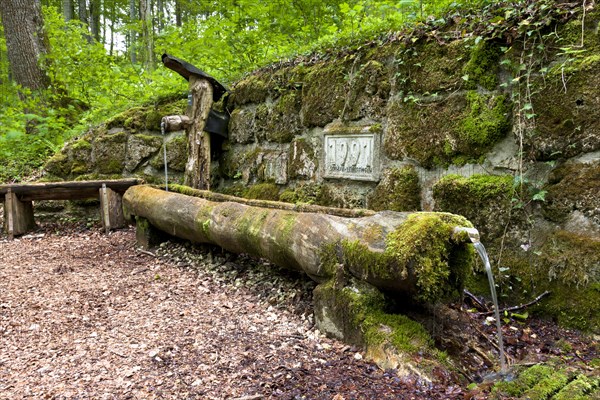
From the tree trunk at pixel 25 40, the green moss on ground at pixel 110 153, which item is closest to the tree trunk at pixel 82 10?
the tree trunk at pixel 25 40

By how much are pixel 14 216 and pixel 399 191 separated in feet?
15.7

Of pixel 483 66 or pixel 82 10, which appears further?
pixel 82 10

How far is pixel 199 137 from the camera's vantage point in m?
4.83

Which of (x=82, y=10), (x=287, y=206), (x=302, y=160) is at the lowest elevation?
(x=287, y=206)

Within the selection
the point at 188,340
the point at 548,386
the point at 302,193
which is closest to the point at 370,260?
the point at 548,386

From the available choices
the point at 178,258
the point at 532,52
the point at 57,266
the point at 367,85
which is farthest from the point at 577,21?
the point at 57,266

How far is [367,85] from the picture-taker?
3.41 meters

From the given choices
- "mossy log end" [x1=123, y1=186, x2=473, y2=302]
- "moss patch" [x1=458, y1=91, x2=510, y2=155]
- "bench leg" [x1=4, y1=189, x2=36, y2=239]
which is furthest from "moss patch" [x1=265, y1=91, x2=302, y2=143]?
"bench leg" [x1=4, y1=189, x2=36, y2=239]

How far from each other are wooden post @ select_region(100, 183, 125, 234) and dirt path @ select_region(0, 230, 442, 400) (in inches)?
49.8

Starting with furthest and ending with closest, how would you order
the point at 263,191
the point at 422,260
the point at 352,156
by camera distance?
the point at 263,191 < the point at 352,156 < the point at 422,260

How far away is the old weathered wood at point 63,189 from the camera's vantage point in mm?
4958

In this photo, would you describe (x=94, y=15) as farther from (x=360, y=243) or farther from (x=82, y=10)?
(x=360, y=243)

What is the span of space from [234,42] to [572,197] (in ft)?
19.2

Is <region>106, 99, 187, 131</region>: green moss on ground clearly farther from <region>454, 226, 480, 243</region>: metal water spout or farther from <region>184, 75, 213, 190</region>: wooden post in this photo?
<region>454, 226, 480, 243</region>: metal water spout
